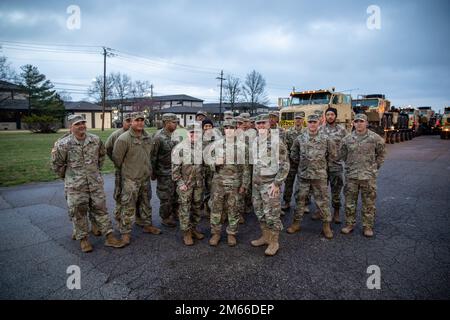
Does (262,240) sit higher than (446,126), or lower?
lower

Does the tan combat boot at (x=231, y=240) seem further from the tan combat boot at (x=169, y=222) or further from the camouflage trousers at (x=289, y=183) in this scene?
the camouflage trousers at (x=289, y=183)

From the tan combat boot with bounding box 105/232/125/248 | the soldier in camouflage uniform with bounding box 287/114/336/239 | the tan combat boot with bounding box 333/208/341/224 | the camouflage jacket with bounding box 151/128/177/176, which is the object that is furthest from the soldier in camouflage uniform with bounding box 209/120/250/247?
the tan combat boot with bounding box 333/208/341/224

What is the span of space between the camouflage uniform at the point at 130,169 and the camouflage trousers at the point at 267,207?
1.84m

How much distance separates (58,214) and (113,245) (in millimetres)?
2100

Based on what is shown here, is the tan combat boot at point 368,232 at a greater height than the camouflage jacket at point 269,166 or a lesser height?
lesser

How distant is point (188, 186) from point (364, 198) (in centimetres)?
298

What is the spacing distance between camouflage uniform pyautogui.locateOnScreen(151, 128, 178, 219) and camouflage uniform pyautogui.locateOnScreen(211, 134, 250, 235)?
1138mm

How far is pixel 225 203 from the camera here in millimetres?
4133

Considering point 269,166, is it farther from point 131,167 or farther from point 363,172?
point 131,167

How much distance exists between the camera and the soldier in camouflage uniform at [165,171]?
191 inches

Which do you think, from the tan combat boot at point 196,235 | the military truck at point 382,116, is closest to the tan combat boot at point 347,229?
the tan combat boot at point 196,235

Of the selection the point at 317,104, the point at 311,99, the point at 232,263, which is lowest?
the point at 232,263

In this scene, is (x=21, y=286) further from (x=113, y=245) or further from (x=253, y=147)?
(x=253, y=147)

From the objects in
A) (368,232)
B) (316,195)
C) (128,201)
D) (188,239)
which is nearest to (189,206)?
(188,239)
